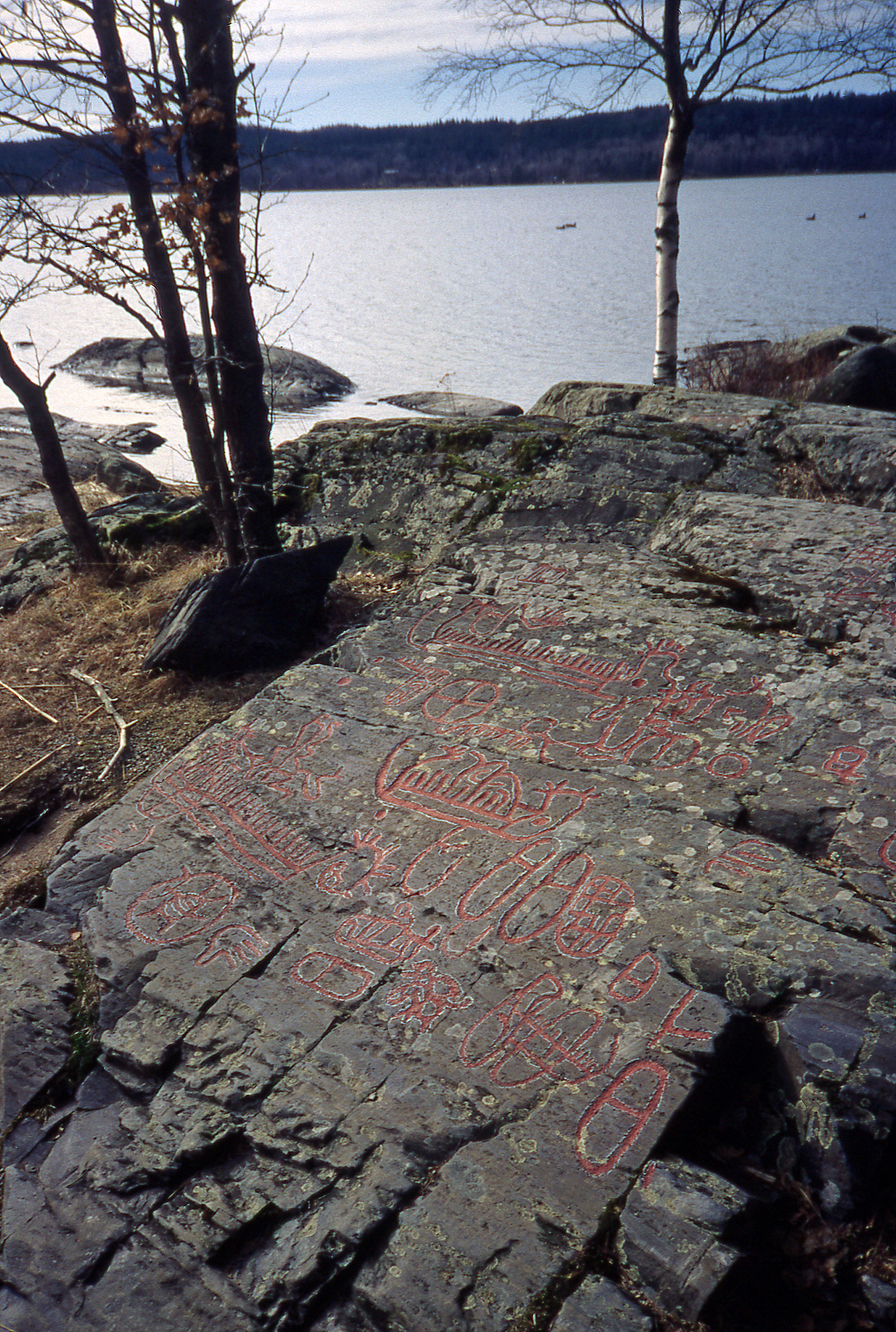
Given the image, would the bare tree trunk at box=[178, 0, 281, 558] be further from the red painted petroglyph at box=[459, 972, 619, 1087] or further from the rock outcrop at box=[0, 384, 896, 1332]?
the red painted petroglyph at box=[459, 972, 619, 1087]

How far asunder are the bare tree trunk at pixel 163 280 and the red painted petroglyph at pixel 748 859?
3979 mm

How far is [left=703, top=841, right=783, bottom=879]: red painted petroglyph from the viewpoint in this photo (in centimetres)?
298

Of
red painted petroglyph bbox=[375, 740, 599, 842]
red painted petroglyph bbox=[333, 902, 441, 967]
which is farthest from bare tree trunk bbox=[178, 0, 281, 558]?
red painted petroglyph bbox=[333, 902, 441, 967]

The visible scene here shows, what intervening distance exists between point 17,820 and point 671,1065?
3310 millimetres

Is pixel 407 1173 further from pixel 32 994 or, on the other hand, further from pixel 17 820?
pixel 17 820

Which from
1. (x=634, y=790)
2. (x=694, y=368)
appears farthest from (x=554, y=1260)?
→ (x=694, y=368)

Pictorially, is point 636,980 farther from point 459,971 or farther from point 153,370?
point 153,370

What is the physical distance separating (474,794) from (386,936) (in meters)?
0.71

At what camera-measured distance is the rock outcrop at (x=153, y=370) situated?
1719cm

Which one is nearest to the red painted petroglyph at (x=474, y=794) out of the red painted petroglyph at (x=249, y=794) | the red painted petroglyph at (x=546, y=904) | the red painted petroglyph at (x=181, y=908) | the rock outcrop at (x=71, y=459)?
the red painted petroglyph at (x=546, y=904)

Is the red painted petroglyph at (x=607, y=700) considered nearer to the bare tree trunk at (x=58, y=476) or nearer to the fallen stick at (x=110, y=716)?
the fallen stick at (x=110, y=716)

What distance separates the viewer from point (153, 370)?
21.1m

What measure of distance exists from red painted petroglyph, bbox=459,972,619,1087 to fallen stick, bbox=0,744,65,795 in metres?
2.93

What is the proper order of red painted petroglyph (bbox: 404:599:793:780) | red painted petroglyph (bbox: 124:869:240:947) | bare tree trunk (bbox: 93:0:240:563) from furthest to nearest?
bare tree trunk (bbox: 93:0:240:563), red painted petroglyph (bbox: 404:599:793:780), red painted petroglyph (bbox: 124:869:240:947)
